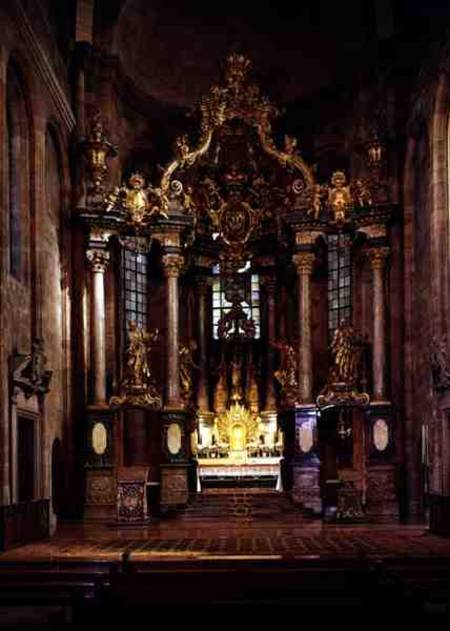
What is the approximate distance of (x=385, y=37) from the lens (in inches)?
1102

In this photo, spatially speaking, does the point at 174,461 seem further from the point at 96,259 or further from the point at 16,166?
the point at 16,166

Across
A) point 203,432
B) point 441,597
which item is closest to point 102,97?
point 203,432

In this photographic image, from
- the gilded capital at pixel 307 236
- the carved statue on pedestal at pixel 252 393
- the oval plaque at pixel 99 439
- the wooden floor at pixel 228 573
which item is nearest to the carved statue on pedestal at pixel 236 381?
the carved statue on pedestal at pixel 252 393

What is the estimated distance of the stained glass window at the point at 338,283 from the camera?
1187 inches

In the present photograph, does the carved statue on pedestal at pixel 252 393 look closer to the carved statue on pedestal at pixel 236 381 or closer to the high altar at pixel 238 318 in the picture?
the high altar at pixel 238 318

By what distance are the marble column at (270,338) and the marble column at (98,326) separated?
5.46m

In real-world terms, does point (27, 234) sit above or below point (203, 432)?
above

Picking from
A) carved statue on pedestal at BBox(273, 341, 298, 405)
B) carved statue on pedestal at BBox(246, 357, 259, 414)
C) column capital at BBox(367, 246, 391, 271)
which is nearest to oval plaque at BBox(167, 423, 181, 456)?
carved statue on pedestal at BBox(273, 341, 298, 405)

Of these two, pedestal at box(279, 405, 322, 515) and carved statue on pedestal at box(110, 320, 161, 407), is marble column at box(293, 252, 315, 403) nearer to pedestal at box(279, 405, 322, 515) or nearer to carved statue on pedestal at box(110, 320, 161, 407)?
pedestal at box(279, 405, 322, 515)

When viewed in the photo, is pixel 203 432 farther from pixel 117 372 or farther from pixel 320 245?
pixel 320 245

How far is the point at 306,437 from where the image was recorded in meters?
27.4

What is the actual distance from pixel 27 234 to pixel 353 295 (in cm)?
990

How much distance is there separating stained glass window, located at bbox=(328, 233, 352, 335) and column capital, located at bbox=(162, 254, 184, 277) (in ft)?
13.7

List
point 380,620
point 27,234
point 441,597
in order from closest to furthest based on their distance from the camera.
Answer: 1. point 380,620
2. point 441,597
3. point 27,234
